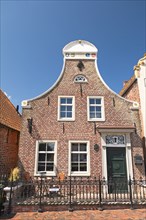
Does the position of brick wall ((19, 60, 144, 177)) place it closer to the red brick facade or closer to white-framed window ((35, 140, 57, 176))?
white-framed window ((35, 140, 57, 176))

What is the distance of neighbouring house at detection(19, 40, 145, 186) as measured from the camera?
31.7 feet

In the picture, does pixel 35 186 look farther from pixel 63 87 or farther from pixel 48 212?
pixel 63 87

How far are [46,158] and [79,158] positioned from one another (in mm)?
1889

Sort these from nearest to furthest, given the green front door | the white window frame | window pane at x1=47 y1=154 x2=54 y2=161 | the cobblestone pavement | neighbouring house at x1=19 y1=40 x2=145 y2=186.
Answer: the cobblestone pavement, the green front door, neighbouring house at x1=19 y1=40 x2=145 y2=186, window pane at x1=47 y1=154 x2=54 y2=161, the white window frame

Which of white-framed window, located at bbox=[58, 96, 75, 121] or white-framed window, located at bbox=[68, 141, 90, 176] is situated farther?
white-framed window, located at bbox=[58, 96, 75, 121]

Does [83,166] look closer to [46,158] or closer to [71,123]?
[46,158]

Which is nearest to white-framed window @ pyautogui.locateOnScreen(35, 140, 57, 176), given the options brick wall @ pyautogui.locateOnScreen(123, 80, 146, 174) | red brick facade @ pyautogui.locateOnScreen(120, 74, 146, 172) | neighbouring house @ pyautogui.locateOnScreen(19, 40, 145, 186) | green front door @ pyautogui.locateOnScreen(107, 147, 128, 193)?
neighbouring house @ pyautogui.locateOnScreen(19, 40, 145, 186)

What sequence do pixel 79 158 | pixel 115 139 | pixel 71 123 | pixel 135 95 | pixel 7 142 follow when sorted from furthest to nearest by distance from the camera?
1. pixel 135 95
2. pixel 7 142
3. pixel 71 123
4. pixel 115 139
5. pixel 79 158

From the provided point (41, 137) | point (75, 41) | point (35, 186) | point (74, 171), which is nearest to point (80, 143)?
point (74, 171)

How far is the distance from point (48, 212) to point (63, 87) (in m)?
7.03

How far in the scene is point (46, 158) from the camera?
9.82 m

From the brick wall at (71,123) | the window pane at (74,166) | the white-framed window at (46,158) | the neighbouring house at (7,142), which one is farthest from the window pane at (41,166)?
the neighbouring house at (7,142)

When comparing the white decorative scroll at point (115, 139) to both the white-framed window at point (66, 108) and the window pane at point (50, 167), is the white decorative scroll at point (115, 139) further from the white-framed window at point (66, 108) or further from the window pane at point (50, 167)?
the window pane at point (50, 167)

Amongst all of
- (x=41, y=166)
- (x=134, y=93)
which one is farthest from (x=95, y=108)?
(x=41, y=166)
